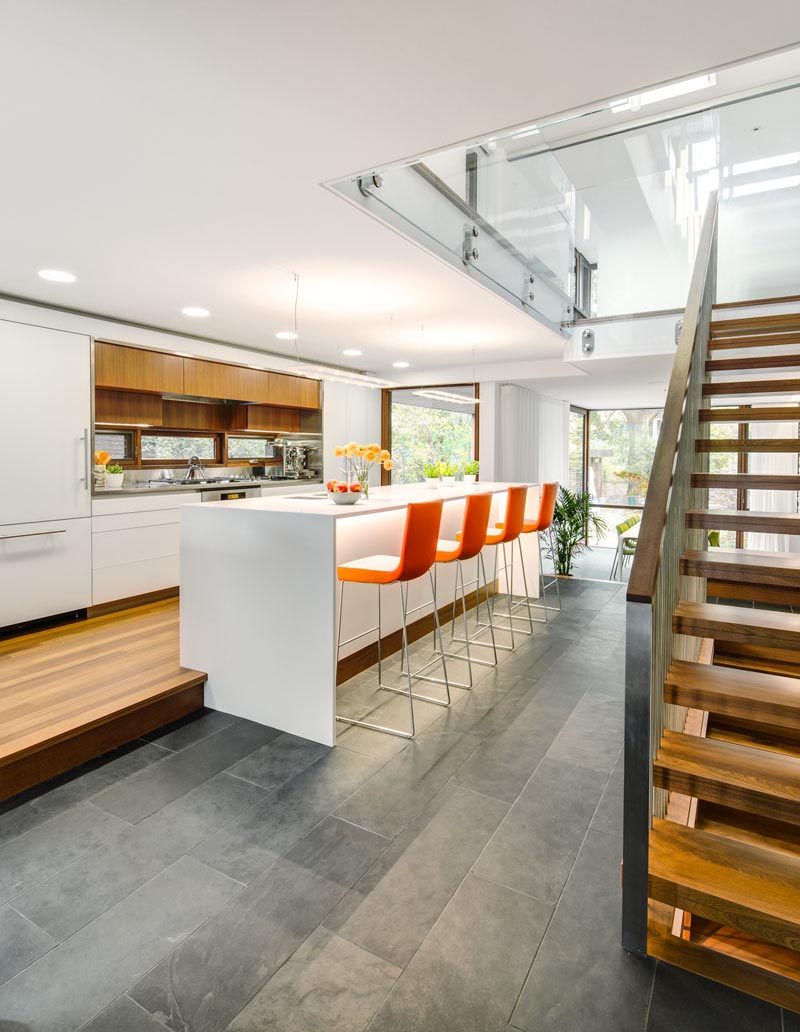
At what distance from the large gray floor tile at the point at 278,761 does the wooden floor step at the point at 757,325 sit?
3.34 metres

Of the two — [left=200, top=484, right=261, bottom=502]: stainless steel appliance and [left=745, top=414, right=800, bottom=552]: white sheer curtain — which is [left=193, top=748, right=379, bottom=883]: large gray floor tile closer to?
[left=200, top=484, right=261, bottom=502]: stainless steel appliance

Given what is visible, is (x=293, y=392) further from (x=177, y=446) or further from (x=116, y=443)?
(x=116, y=443)

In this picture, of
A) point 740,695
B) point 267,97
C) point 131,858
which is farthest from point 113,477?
point 740,695

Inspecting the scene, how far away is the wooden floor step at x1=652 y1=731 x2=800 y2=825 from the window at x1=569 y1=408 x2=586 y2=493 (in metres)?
8.27

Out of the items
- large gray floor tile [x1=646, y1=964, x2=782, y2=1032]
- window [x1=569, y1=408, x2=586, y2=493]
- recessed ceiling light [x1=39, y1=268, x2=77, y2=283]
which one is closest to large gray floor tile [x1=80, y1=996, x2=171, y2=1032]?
large gray floor tile [x1=646, y1=964, x2=782, y2=1032]

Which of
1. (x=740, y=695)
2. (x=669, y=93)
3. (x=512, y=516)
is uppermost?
(x=669, y=93)

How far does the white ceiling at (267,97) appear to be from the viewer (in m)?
1.55

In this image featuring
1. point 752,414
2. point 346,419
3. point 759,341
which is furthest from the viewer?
point 346,419

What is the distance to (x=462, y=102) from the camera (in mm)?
1922

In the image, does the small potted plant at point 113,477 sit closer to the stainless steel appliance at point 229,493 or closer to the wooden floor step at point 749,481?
the stainless steel appliance at point 229,493

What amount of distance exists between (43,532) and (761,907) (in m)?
4.41

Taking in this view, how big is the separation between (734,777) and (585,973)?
2.26ft

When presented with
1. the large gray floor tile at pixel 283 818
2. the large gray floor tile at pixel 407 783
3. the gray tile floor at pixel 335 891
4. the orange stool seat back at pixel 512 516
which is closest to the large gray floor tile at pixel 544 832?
the gray tile floor at pixel 335 891

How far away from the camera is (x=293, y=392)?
6.64 m
